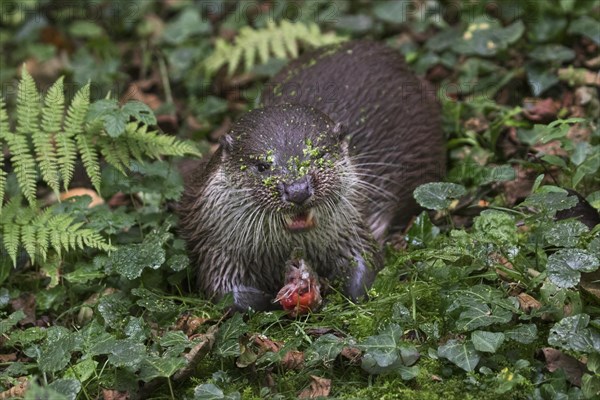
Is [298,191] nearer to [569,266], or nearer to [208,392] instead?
[208,392]

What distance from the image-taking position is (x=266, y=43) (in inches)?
241

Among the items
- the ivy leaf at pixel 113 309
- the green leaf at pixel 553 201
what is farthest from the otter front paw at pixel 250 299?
the green leaf at pixel 553 201

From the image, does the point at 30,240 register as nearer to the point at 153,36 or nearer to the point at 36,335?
the point at 36,335

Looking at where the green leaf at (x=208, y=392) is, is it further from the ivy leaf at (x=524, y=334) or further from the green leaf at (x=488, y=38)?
the green leaf at (x=488, y=38)

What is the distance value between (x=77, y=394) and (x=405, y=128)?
227cm

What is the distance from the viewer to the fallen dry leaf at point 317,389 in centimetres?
323

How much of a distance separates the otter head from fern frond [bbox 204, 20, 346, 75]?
212cm

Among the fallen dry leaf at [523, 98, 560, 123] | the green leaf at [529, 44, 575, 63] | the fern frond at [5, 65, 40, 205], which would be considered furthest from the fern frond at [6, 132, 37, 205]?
the green leaf at [529, 44, 575, 63]

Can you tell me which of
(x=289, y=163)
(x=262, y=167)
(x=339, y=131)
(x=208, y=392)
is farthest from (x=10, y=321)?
(x=339, y=131)

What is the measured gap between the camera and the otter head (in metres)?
3.63

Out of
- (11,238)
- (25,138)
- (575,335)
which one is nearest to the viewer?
(575,335)

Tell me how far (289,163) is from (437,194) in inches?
26.3

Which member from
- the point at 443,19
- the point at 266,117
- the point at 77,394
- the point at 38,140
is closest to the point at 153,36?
the point at 443,19

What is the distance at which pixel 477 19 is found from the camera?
573cm
